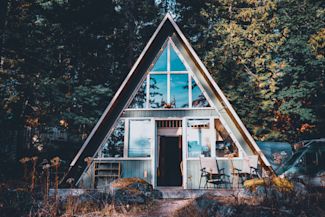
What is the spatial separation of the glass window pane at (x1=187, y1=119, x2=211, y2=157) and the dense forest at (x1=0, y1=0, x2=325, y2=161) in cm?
564

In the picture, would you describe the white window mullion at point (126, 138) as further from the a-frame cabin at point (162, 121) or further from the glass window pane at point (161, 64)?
the glass window pane at point (161, 64)

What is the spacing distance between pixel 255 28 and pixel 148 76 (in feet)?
32.7

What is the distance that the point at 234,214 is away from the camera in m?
5.37

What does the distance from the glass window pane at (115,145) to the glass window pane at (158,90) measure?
58.4 inches

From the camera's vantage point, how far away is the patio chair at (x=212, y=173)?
31.7ft

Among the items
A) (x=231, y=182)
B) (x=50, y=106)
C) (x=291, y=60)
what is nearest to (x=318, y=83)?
(x=291, y=60)

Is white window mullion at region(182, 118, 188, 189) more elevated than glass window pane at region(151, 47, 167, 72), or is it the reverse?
glass window pane at region(151, 47, 167, 72)

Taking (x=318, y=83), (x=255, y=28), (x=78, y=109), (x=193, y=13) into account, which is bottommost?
(x=78, y=109)

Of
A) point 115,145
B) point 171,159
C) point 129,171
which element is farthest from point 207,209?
point 171,159

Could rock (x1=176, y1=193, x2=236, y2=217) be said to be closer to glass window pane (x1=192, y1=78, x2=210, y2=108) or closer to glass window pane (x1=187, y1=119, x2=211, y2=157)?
glass window pane (x1=187, y1=119, x2=211, y2=157)

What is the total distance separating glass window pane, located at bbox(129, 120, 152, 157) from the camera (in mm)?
10305

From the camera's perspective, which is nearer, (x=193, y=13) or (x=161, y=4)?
(x=193, y=13)

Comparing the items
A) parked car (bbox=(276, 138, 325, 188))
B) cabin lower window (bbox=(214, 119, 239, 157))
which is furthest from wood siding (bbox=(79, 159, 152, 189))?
parked car (bbox=(276, 138, 325, 188))

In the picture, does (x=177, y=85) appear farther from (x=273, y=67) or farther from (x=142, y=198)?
(x=273, y=67)
